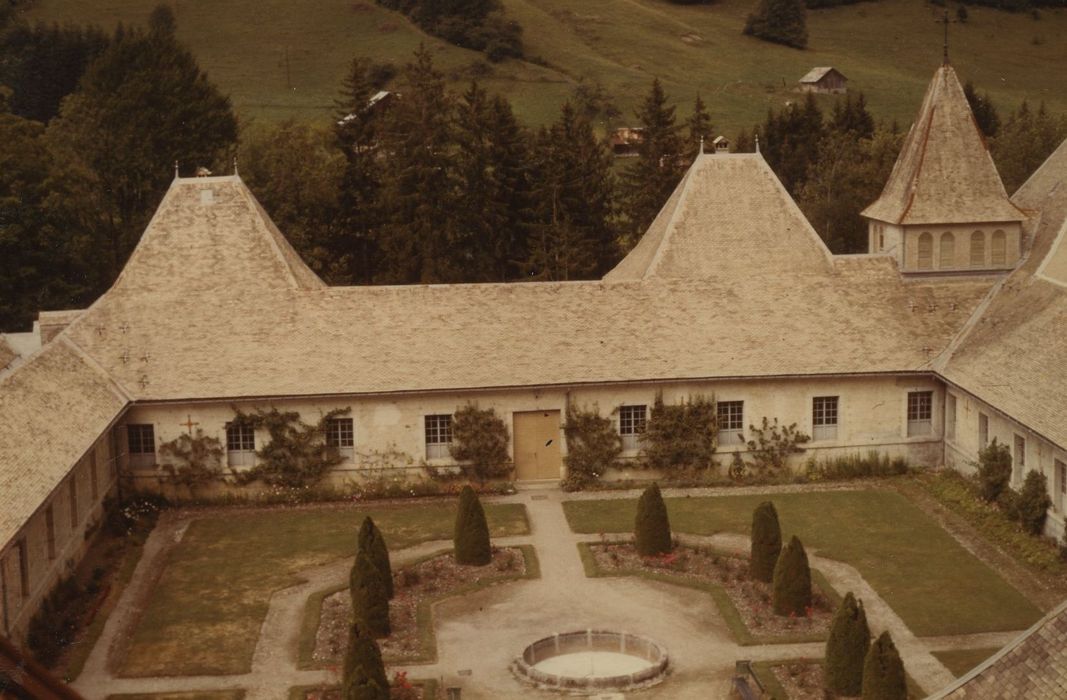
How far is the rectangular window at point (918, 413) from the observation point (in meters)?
45.6

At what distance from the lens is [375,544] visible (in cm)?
3412

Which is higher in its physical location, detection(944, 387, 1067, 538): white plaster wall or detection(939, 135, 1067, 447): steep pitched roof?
detection(939, 135, 1067, 447): steep pitched roof

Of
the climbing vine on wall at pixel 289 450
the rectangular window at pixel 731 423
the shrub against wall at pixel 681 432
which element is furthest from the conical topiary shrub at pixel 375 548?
the rectangular window at pixel 731 423

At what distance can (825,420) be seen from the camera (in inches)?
1797

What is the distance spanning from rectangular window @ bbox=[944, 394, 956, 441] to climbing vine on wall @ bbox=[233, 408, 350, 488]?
18526 mm

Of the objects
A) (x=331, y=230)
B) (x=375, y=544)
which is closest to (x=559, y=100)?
(x=331, y=230)

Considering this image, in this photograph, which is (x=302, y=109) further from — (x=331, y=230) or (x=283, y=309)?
(x=283, y=309)

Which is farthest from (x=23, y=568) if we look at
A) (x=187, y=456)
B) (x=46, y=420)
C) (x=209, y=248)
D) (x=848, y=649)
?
(x=848, y=649)

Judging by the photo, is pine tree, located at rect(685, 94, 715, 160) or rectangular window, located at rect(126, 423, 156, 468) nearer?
rectangular window, located at rect(126, 423, 156, 468)

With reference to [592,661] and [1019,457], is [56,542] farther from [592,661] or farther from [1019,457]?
[1019,457]

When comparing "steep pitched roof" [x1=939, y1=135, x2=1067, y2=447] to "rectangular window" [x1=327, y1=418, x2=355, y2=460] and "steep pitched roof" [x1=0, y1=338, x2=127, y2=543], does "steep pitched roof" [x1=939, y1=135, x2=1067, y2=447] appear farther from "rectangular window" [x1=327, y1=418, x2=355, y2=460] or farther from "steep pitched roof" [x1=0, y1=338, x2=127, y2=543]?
"steep pitched roof" [x1=0, y1=338, x2=127, y2=543]

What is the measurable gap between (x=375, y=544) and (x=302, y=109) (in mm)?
79238

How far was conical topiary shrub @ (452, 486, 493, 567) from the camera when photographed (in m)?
37.6

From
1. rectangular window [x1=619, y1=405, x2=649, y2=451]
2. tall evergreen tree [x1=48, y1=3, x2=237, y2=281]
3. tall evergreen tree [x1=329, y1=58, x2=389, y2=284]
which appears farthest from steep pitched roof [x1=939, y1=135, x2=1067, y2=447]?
tall evergreen tree [x1=48, y1=3, x2=237, y2=281]
